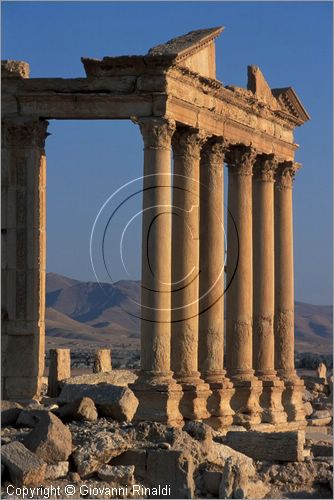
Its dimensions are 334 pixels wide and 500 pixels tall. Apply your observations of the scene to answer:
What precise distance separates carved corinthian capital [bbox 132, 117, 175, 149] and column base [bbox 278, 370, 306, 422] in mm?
11886

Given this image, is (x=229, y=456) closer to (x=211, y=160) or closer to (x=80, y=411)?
(x=80, y=411)

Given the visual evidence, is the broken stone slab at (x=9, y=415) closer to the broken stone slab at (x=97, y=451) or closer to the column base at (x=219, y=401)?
the broken stone slab at (x=97, y=451)

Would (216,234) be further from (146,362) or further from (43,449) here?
(43,449)

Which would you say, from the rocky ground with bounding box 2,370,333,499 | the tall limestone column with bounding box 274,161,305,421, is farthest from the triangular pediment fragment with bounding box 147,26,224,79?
the rocky ground with bounding box 2,370,333,499

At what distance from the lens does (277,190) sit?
165 ft

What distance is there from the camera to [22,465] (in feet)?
93.5

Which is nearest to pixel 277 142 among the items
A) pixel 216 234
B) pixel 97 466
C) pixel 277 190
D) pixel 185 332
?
pixel 277 190

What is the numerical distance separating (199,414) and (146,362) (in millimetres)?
2541

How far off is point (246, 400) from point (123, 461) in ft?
47.8

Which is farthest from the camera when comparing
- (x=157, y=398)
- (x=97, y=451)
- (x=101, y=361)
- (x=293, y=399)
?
(x=101, y=361)

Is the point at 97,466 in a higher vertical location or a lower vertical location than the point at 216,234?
lower

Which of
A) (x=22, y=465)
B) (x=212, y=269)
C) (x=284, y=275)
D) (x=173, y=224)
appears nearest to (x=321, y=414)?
(x=284, y=275)

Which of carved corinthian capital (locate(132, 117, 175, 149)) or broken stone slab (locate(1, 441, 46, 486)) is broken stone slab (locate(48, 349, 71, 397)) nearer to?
carved corinthian capital (locate(132, 117, 175, 149))

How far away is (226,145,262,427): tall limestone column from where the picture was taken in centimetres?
4612
